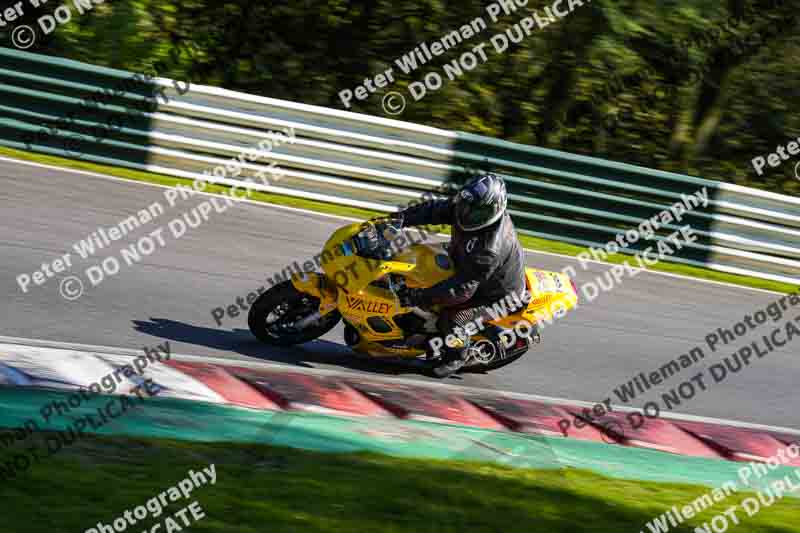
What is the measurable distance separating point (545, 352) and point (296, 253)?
295 cm

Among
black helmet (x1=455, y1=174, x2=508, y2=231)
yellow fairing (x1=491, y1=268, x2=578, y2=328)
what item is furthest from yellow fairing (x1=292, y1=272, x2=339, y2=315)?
yellow fairing (x1=491, y1=268, x2=578, y2=328)

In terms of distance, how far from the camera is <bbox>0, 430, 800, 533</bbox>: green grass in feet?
18.4

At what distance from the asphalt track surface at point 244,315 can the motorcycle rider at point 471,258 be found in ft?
2.24

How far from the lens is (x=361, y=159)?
14.1 m

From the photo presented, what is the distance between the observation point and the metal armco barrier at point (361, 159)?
1345 centimetres

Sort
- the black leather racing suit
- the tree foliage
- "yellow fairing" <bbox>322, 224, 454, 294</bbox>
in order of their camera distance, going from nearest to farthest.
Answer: the black leather racing suit < "yellow fairing" <bbox>322, 224, 454, 294</bbox> < the tree foliage

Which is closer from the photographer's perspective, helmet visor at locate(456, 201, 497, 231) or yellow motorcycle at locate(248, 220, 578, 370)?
helmet visor at locate(456, 201, 497, 231)

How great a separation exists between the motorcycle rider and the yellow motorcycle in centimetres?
10

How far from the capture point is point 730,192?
48.5ft

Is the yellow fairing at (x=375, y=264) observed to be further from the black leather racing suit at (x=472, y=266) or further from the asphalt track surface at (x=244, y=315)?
the asphalt track surface at (x=244, y=315)

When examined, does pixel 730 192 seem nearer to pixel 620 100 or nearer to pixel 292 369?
pixel 620 100

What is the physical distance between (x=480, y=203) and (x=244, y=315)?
8.75ft

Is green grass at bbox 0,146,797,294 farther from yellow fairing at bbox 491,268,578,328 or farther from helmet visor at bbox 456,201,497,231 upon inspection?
helmet visor at bbox 456,201,497,231

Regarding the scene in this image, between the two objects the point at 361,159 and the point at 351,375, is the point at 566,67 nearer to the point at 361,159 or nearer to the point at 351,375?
the point at 361,159
